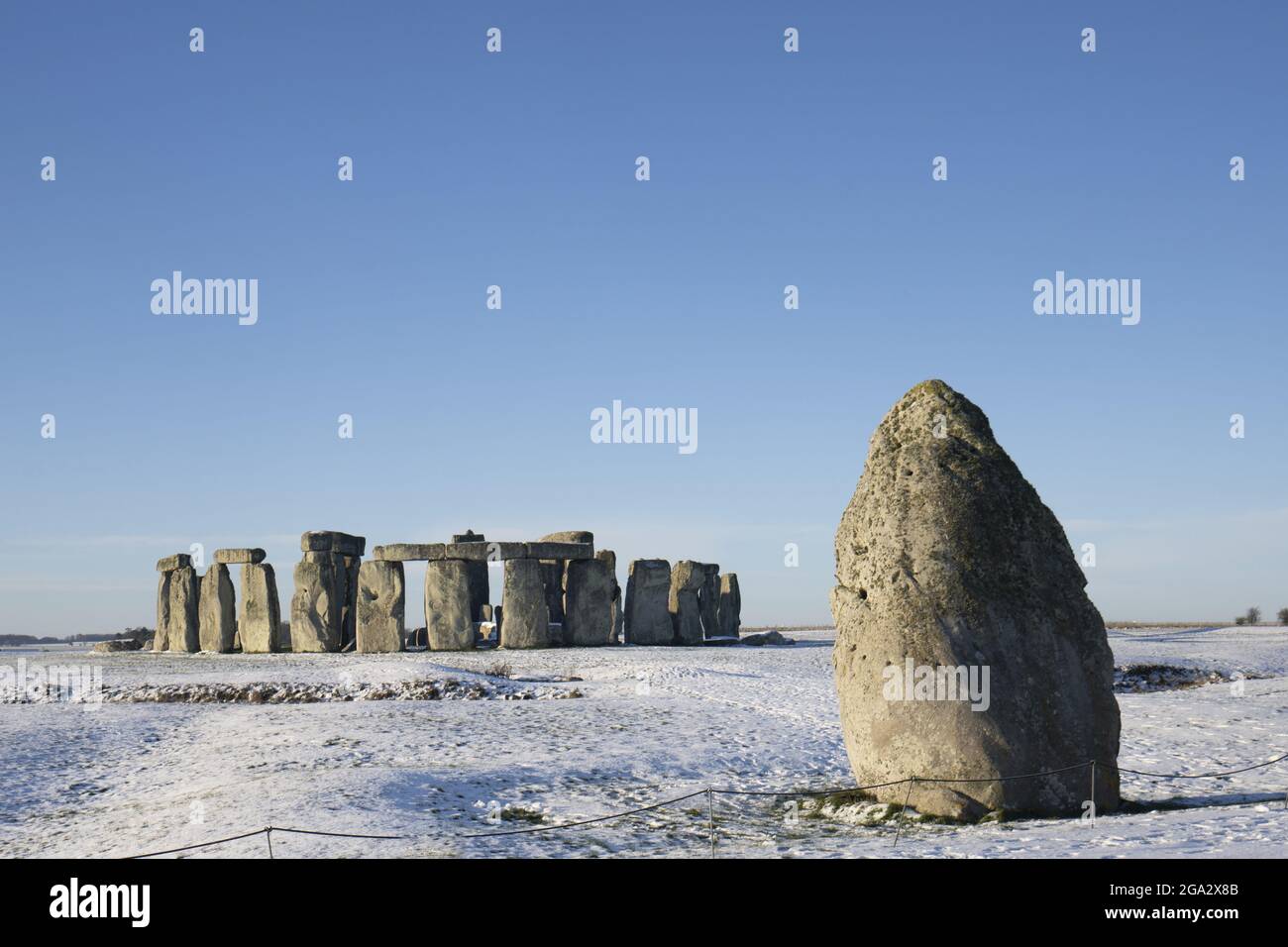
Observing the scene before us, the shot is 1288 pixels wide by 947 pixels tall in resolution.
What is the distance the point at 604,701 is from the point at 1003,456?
10.9 m

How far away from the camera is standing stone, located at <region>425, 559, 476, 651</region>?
1388 inches

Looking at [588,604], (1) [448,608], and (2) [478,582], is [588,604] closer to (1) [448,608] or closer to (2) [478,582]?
(1) [448,608]

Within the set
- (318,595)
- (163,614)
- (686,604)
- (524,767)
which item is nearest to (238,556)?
(318,595)

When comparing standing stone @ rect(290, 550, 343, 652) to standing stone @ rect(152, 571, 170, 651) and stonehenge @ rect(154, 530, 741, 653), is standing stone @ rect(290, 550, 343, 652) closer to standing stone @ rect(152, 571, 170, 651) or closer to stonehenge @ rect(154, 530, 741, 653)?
stonehenge @ rect(154, 530, 741, 653)

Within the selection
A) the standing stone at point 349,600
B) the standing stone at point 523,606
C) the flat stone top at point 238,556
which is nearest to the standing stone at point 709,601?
the standing stone at point 523,606

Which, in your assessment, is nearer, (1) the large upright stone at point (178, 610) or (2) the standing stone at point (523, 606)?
(2) the standing stone at point (523, 606)

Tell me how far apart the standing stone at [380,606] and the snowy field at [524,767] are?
20.9 feet

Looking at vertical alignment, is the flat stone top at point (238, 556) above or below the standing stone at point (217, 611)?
above

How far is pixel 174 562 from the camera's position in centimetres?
3934

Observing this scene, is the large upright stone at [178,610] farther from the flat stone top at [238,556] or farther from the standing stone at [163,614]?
the flat stone top at [238,556]

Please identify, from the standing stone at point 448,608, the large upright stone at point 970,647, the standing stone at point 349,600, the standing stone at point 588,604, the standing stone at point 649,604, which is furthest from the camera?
the standing stone at point 649,604

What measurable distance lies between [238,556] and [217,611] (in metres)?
1.84

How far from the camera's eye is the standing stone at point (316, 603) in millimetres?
35594
